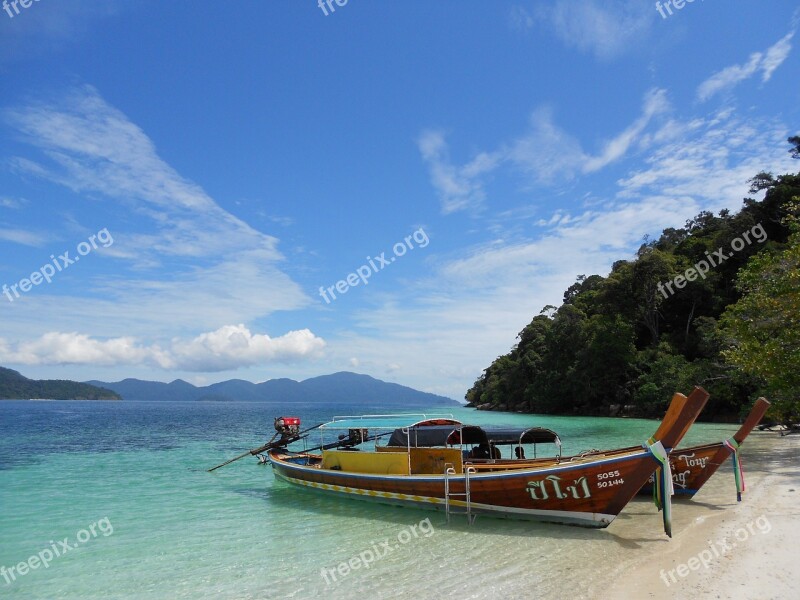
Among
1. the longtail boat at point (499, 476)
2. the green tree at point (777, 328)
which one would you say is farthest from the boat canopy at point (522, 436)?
the green tree at point (777, 328)

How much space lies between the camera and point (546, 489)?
33.6 ft

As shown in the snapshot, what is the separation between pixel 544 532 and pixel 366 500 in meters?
5.39

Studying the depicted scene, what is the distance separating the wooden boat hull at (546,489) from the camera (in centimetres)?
942

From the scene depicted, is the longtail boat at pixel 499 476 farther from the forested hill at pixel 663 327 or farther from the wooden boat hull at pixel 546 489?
the forested hill at pixel 663 327

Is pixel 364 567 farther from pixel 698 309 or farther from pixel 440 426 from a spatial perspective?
pixel 698 309

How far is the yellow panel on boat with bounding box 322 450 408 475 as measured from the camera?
42.5ft

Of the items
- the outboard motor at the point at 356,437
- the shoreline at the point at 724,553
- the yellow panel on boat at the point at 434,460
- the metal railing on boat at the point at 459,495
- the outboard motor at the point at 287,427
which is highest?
the outboard motor at the point at 287,427

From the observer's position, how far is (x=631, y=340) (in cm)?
5475

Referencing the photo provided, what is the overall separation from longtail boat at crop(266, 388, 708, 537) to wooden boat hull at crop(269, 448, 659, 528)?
0.02m

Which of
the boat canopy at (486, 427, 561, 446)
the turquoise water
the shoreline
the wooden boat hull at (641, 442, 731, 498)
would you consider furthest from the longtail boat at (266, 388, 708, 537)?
the wooden boat hull at (641, 442, 731, 498)

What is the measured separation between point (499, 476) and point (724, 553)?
4117 mm

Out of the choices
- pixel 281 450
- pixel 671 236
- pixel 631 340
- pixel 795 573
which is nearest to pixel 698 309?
pixel 631 340

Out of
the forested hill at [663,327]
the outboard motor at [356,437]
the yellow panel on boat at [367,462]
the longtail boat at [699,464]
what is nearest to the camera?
the longtail boat at [699,464]

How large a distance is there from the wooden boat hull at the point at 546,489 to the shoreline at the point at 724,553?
1.15 metres
